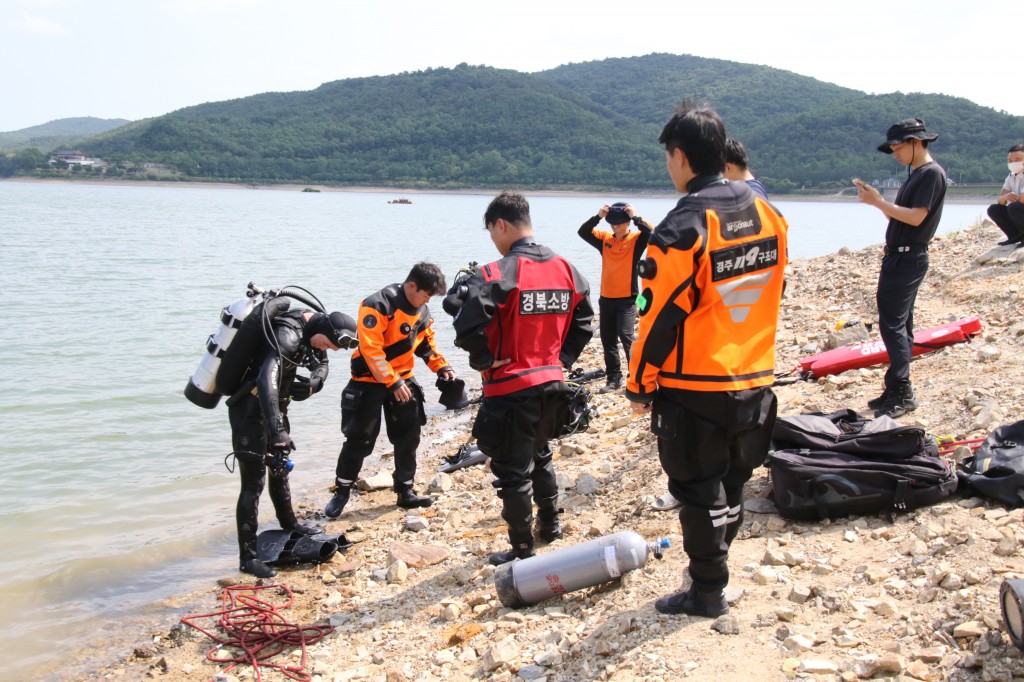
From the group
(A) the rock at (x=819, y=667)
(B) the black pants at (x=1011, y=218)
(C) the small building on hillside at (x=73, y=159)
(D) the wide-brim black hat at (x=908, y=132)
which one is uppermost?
(C) the small building on hillside at (x=73, y=159)

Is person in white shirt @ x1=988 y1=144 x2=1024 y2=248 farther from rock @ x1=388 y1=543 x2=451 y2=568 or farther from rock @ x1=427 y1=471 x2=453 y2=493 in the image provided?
rock @ x1=388 y1=543 x2=451 y2=568

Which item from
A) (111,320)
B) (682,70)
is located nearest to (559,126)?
(682,70)

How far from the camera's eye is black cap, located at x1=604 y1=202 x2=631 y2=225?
24.3 ft

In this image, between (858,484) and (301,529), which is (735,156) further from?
(301,529)

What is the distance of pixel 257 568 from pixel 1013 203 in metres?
9.02

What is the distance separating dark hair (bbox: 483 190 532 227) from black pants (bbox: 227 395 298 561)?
1886 mm

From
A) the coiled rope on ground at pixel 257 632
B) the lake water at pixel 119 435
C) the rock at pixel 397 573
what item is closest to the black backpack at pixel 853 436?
the rock at pixel 397 573

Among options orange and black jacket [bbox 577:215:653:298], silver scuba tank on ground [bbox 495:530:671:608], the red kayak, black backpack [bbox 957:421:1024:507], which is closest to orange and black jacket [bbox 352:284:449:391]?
silver scuba tank on ground [bbox 495:530:671:608]

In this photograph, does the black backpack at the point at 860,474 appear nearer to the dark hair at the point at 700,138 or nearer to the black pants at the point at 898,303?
the black pants at the point at 898,303

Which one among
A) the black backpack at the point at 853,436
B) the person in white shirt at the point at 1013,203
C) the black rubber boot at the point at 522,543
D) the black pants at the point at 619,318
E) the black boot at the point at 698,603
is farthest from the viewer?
the person in white shirt at the point at 1013,203

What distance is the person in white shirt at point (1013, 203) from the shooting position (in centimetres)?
930

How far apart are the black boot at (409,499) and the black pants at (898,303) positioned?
340 cm

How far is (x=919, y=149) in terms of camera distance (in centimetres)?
545

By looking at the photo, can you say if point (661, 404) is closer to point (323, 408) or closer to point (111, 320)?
point (323, 408)
